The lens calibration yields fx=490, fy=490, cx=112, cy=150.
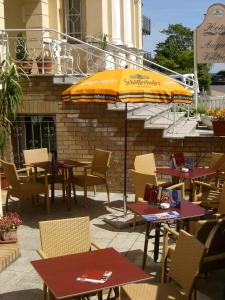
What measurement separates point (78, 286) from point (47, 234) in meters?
1.21

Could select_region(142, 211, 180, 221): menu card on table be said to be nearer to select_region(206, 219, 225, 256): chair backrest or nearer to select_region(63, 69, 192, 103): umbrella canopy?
select_region(206, 219, 225, 256): chair backrest

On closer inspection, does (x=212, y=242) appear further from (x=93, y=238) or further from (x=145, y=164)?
(x=145, y=164)

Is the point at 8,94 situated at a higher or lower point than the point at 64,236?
higher

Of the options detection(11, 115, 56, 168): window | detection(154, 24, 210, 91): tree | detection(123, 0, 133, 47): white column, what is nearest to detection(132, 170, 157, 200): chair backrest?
detection(11, 115, 56, 168): window

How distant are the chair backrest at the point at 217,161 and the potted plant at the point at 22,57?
440cm

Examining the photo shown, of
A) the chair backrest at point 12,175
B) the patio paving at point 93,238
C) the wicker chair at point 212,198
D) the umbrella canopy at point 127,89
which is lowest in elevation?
the patio paving at point 93,238

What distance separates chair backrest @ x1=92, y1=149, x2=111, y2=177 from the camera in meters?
9.14

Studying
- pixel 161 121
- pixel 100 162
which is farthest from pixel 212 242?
pixel 161 121

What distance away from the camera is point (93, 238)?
7211 millimetres

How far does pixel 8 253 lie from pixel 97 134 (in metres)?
4.20

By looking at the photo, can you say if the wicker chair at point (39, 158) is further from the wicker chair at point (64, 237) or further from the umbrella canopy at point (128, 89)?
the wicker chair at point (64, 237)

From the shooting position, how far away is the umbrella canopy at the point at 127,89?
7105 mm

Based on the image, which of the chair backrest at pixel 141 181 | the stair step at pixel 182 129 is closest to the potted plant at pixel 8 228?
the chair backrest at pixel 141 181

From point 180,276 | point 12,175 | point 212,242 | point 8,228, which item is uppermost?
point 12,175
